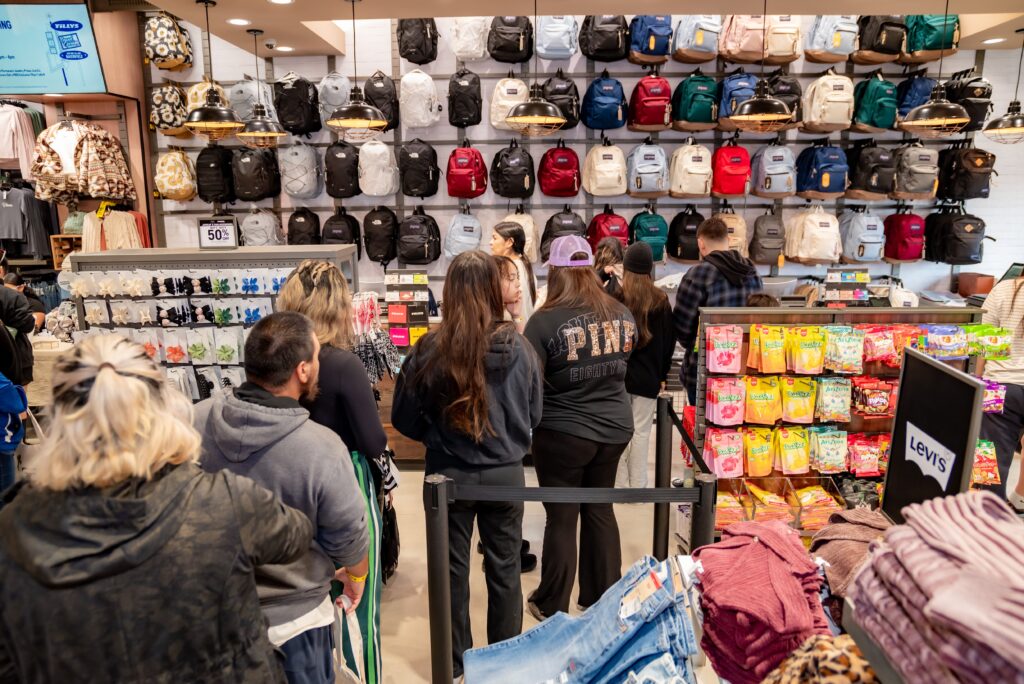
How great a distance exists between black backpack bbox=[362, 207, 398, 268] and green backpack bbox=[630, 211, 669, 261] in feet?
7.46

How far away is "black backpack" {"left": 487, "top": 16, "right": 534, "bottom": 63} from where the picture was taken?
19.2 feet

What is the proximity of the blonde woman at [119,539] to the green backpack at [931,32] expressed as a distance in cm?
657

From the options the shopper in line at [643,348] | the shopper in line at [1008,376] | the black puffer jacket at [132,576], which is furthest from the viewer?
the shopper in line at [643,348]

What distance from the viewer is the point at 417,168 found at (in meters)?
6.29

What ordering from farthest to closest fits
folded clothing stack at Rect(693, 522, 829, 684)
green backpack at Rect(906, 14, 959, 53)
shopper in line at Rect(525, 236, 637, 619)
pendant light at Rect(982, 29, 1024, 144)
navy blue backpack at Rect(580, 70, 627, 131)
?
navy blue backpack at Rect(580, 70, 627, 131)
green backpack at Rect(906, 14, 959, 53)
pendant light at Rect(982, 29, 1024, 144)
shopper in line at Rect(525, 236, 637, 619)
folded clothing stack at Rect(693, 522, 829, 684)

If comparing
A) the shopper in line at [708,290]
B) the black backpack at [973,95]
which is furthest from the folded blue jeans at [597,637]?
the black backpack at [973,95]

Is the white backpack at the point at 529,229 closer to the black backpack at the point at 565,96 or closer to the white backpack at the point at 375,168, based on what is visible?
the black backpack at the point at 565,96

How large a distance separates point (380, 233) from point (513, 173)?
1366 millimetres

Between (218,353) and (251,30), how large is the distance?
314 cm

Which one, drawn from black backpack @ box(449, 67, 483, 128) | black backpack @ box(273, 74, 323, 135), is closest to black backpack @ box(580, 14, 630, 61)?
black backpack @ box(449, 67, 483, 128)

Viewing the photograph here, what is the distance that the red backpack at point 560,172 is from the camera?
6234 millimetres

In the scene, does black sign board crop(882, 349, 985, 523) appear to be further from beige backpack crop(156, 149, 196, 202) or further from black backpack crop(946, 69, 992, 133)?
beige backpack crop(156, 149, 196, 202)

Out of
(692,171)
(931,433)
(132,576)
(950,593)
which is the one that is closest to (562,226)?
(692,171)

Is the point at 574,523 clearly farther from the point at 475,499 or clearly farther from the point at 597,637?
the point at 597,637
